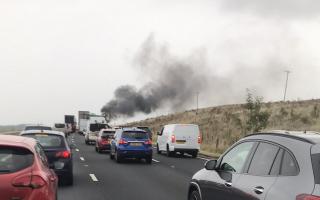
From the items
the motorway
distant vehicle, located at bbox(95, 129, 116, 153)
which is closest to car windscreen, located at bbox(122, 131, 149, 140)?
the motorway

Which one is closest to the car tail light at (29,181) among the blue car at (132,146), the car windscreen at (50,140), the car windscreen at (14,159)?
the car windscreen at (14,159)

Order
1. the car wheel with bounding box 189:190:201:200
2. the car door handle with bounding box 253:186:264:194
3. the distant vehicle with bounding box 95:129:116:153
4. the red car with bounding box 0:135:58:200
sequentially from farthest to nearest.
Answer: the distant vehicle with bounding box 95:129:116:153
the car wheel with bounding box 189:190:201:200
the red car with bounding box 0:135:58:200
the car door handle with bounding box 253:186:264:194

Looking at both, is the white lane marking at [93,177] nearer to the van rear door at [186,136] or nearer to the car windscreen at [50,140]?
the car windscreen at [50,140]

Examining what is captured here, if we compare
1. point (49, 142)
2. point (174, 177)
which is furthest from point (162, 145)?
point (49, 142)

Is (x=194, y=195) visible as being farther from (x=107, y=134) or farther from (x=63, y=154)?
(x=107, y=134)

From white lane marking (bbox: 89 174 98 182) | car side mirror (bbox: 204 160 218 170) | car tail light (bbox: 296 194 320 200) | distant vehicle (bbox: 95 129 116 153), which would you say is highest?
car side mirror (bbox: 204 160 218 170)

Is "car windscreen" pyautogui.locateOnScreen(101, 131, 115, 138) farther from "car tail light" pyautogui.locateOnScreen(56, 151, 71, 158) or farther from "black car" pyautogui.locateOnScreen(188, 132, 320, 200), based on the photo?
"black car" pyautogui.locateOnScreen(188, 132, 320, 200)

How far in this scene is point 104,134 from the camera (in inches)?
1272

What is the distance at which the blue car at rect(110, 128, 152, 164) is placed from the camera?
76.8ft

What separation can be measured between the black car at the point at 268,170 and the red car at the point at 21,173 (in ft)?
7.35

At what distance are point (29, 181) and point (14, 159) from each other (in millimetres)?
415

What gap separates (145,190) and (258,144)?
305 inches

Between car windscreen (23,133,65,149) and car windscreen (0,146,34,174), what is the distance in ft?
24.7

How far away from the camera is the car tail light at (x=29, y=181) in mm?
6195
